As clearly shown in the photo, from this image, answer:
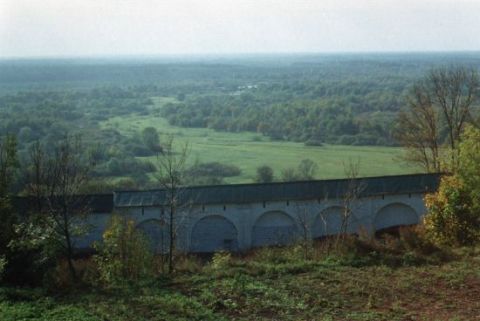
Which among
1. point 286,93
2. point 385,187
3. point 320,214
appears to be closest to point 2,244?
point 320,214

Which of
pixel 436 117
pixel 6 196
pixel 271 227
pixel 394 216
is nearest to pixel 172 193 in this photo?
pixel 6 196

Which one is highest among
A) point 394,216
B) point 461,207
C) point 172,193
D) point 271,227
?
point 172,193

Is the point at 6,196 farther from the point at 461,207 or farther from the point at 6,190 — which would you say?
the point at 461,207

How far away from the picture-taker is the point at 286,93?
8738 centimetres

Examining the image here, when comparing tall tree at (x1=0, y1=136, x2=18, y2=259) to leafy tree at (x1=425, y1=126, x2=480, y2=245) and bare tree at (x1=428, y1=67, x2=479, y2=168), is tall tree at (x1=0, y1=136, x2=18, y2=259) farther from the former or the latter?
bare tree at (x1=428, y1=67, x2=479, y2=168)

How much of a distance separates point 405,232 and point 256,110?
53106 millimetres

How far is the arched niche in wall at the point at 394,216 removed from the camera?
2120cm

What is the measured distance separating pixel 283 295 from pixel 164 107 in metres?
57.4

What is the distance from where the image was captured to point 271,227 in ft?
68.6

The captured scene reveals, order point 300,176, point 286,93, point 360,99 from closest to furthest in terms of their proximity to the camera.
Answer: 1. point 300,176
2. point 360,99
3. point 286,93

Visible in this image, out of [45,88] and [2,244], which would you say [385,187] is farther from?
[45,88]

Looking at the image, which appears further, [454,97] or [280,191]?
[454,97]

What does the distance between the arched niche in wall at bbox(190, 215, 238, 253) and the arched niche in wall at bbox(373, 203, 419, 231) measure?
15.3 ft

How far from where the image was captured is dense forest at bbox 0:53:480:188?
41.2 meters
